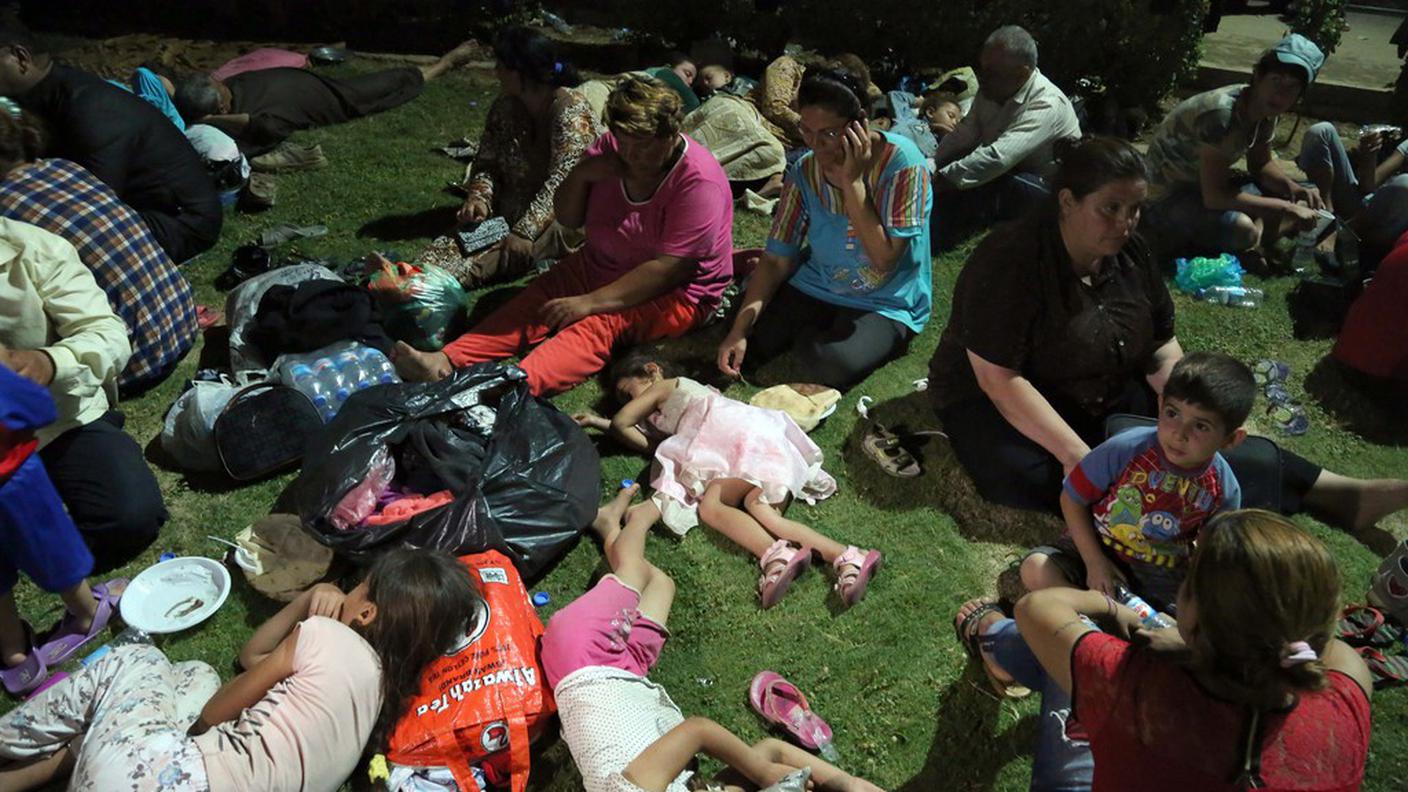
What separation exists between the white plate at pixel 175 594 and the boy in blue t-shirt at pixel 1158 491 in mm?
3009

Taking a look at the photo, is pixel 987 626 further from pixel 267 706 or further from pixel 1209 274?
pixel 1209 274

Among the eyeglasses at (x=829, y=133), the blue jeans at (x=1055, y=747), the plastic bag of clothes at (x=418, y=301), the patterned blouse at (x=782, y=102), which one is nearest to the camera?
the blue jeans at (x=1055, y=747)

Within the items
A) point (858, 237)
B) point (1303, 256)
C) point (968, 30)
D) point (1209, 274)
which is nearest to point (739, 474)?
point (858, 237)

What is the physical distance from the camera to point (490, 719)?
2.89 meters

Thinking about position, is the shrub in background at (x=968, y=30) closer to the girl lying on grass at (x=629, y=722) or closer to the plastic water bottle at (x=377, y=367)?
the plastic water bottle at (x=377, y=367)

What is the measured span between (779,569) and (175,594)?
2.27 metres

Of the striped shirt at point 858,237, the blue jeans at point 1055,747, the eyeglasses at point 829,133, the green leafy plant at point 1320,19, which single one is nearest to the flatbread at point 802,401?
the striped shirt at point 858,237

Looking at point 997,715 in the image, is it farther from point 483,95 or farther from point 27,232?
point 483,95

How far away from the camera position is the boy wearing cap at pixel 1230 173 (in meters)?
5.30

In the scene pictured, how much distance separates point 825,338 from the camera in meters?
4.74

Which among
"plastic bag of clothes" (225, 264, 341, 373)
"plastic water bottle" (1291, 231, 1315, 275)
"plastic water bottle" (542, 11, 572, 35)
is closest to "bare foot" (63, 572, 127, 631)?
"plastic bag of clothes" (225, 264, 341, 373)

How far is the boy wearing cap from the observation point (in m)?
5.30

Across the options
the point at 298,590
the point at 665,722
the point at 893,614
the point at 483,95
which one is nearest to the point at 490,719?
the point at 665,722

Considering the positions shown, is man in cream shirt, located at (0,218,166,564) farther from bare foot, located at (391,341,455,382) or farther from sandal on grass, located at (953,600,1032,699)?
sandal on grass, located at (953,600,1032,699)
